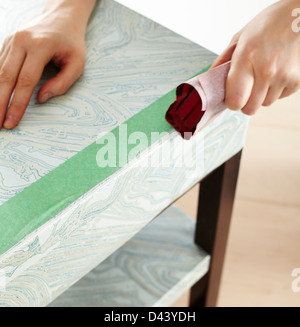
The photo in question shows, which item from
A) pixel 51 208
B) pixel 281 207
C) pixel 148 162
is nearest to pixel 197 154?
pixel 148 162

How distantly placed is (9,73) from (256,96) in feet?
0.82

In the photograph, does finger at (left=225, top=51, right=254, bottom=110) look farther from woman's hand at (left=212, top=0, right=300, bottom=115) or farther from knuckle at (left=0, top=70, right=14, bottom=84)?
knuckle at (left=0, top=70, right=14, bottom=84)

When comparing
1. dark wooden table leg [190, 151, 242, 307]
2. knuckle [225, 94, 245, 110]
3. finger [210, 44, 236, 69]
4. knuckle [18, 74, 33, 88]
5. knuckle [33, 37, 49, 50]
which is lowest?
dark wooden table leg [190, 151, 242, 307]

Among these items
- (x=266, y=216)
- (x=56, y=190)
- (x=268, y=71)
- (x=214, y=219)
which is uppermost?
(x=268, y=71)

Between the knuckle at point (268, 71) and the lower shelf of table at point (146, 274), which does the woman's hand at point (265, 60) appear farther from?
the lower shelf of table at point (146, 274)

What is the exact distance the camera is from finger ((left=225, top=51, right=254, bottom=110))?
0.43 m

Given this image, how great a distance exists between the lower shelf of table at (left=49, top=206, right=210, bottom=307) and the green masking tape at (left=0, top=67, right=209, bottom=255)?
0.31m

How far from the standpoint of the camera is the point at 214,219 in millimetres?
656

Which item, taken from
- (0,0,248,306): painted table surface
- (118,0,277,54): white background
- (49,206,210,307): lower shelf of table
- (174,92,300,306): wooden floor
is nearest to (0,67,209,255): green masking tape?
(0,0,248,306): painted table surface

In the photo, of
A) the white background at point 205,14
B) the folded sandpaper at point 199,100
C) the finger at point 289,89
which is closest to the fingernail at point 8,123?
the folded sandpaper at point 199,100

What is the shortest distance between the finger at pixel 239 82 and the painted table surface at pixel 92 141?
0.19 feet

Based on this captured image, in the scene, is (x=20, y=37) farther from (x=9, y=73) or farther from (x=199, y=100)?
(x=199, y=100)

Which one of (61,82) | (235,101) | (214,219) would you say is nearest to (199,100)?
(235,101)

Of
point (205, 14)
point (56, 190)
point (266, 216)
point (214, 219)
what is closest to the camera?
point (56, 190)
